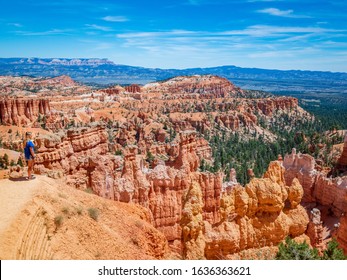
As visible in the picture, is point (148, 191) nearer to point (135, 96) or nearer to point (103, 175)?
point (103, 175)

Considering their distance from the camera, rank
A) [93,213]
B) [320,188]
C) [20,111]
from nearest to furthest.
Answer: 1. [93,213]
2. [320,188]
3. [20,111]

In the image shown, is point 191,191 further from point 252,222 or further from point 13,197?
point 13,197

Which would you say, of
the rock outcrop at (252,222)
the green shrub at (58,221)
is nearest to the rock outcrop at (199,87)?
the rock outcrop at (252,222)

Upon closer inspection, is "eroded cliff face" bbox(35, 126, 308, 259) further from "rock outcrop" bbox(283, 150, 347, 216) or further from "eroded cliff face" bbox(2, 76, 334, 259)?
"rock outcrop" bbox(283, 150, 347, 216)

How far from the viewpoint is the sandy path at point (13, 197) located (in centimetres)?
1020

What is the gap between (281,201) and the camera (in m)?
14.8

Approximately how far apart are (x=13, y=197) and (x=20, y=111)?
6613 cm

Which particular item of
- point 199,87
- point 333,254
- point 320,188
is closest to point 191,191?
point 333,254

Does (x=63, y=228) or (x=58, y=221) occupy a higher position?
(x=58, y=221)

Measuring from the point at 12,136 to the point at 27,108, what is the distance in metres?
17.4

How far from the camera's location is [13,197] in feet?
37.1

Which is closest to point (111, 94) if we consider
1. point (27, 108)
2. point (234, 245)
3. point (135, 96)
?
point (135, 96)

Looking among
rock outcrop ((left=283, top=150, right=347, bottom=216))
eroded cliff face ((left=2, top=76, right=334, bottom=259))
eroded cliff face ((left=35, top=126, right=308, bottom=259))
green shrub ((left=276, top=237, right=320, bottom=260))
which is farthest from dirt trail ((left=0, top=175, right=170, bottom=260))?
rock outcrop ((left=283, top=150, right=347, bottom=216))

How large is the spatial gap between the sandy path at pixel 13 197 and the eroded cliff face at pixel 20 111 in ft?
200
